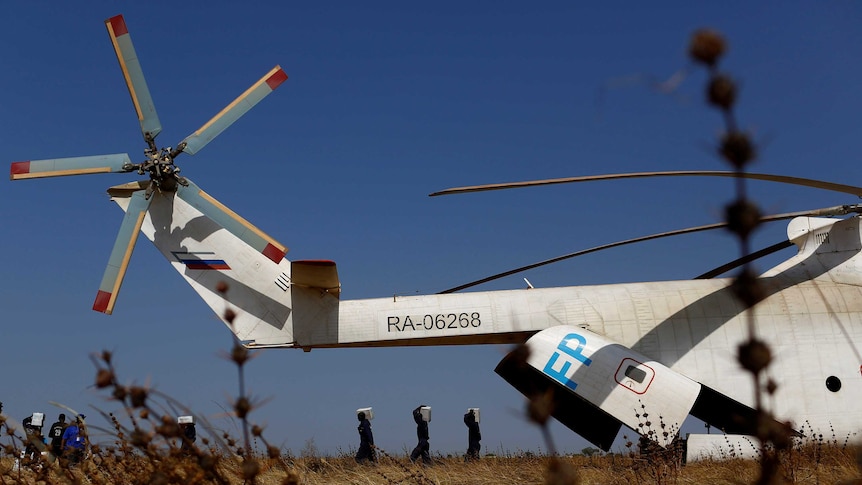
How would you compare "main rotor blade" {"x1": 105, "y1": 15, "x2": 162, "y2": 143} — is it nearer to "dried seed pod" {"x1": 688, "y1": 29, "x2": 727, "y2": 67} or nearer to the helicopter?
the helicopter

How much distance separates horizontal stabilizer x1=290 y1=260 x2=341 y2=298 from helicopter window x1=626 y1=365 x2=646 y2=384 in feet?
17.8

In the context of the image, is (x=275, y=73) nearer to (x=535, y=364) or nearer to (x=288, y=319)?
(x=288, y=319)

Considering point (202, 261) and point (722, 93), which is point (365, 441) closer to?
point (202, 261)

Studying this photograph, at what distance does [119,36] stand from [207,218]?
392 cm

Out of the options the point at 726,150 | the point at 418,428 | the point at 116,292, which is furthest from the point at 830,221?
the point at 726,150

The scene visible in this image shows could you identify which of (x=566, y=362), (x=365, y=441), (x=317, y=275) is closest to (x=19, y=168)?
(x=317, y=275)

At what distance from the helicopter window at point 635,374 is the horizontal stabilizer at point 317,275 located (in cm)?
542

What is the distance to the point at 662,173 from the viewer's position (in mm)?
10641

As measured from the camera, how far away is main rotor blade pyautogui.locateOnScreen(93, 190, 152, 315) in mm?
13203

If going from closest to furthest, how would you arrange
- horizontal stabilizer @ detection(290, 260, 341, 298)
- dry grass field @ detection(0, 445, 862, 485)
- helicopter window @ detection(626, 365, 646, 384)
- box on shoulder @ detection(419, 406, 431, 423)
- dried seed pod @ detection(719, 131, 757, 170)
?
1. dried seed pod @ detection(719, 131, 757, 170)
2. dry grass field @ detection(0, 445, 862, 485)
3. helicopter window @ detection(626, 365, 646, 384)
4. horizontal stabilizer @ detection(290, 260, 341, 298)
5. box on shoulder @ detection(419, 406, 431, 423)

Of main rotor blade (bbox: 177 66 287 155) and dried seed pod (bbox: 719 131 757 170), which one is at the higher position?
main rotor blade (bbox: 177 66 287 155)

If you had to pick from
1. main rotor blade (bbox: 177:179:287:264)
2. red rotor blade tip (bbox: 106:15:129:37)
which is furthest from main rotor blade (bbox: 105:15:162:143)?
main rotor blade (bbox: 177:179:287:264)

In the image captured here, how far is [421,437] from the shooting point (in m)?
14.6

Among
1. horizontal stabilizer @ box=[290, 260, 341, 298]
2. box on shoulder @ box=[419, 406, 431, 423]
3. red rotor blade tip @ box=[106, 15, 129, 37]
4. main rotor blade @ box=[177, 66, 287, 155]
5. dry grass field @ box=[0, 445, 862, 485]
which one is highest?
red rotor blade tip @ box=[106, 15, 129, 37]
